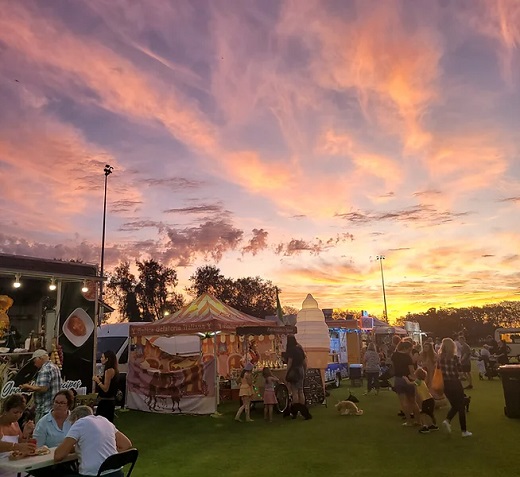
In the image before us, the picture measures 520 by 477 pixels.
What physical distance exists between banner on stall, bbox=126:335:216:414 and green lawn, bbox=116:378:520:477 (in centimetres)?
65

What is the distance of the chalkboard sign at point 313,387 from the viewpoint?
12.9m

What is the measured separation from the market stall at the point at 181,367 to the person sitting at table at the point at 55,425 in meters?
7.40

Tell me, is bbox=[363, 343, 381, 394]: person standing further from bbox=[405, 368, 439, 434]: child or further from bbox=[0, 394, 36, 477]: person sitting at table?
bbox=[0, 394, 36, 477]: person sitting at table

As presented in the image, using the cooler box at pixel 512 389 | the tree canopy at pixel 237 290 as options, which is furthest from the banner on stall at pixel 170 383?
the tree canopy at pixel 237 290

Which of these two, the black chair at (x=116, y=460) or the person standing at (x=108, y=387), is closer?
the black chair at (x=116, y=460)

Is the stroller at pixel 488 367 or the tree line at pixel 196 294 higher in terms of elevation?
the tree line at pixel 196 294

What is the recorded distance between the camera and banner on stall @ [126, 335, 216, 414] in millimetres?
12359

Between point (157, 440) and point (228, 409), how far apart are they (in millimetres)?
4112

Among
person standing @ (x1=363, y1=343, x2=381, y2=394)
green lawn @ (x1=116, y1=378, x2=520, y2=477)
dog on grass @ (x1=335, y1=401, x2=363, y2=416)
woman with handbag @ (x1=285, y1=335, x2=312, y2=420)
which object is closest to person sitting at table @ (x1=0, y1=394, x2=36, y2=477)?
green lawn @ (x1=116, y1=378, x2=520, y2=477)

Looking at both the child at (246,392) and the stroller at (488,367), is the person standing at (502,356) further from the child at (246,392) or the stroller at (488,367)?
the child at (246,392)

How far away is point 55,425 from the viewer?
16.7 ft

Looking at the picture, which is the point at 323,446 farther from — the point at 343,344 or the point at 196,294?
the point at 196,294

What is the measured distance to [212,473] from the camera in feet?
21.6

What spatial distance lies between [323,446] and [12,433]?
515 cm
